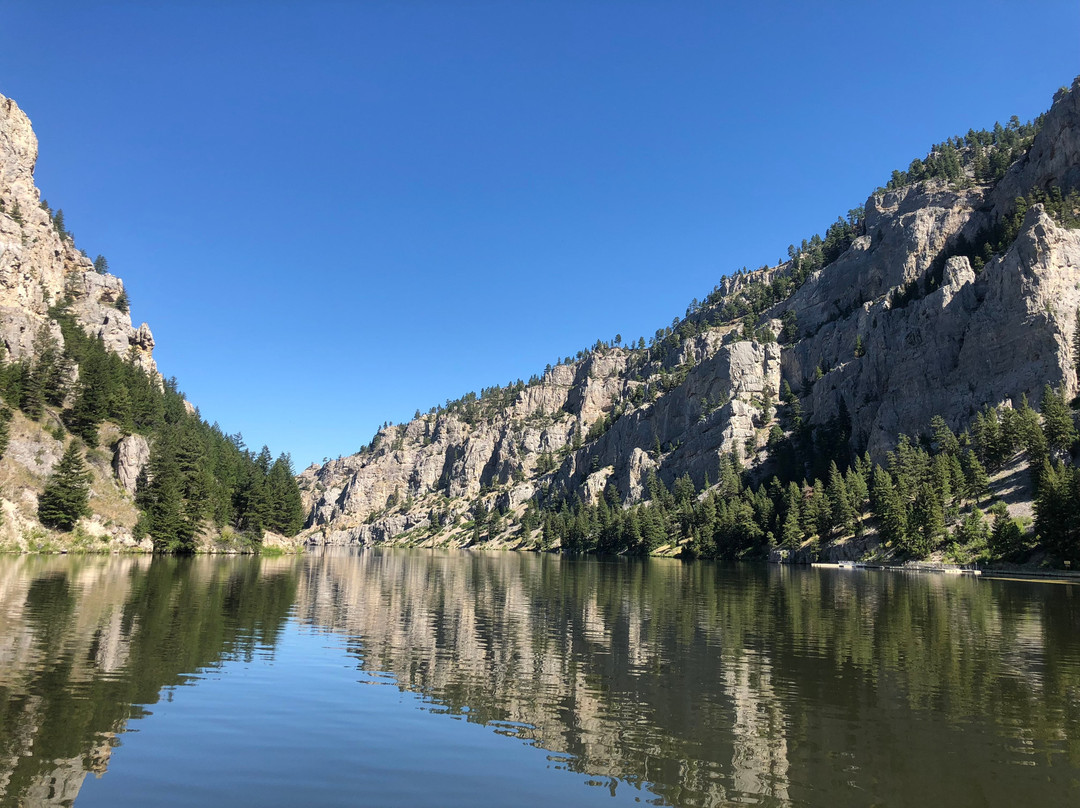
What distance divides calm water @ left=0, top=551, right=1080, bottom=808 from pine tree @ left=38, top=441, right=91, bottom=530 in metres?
54.0

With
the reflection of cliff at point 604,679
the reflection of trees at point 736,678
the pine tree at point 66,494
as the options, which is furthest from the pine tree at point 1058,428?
the pine tree at point 66,494

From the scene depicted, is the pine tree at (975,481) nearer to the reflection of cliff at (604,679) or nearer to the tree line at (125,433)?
the reflection of cliff at (604,679)

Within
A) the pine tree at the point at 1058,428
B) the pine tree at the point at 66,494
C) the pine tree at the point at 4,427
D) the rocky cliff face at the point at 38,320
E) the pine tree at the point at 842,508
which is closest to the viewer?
the pine tree at the point at 4,427

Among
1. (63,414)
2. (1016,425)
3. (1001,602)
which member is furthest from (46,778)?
(1016,425)

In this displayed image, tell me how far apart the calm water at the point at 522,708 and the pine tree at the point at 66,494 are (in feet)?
177

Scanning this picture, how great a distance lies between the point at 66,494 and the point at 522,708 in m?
93.3

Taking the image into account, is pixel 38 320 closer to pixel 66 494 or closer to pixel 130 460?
pixel 130 460

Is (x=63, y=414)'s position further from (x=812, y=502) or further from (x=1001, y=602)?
(x=812, y=502)

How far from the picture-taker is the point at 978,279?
539ft

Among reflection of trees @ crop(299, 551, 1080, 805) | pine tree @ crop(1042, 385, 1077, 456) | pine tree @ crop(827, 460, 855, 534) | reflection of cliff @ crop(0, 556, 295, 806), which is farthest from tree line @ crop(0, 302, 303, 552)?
pine tree @ crop(1042, 385, 1077, 456)

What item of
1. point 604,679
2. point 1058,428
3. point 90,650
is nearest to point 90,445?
point 90,650

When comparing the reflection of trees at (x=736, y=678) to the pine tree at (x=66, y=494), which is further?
the pine tree at (x=66, y=494)

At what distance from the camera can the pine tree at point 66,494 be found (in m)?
86.4

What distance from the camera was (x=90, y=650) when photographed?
25.1 m
